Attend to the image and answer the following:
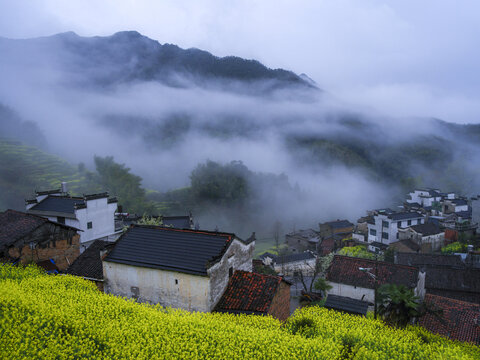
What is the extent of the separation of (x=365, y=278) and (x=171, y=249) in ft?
63.1

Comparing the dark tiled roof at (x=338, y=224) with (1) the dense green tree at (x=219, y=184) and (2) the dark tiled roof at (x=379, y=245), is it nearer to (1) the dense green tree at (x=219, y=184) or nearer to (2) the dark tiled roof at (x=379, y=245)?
(2) the dark tiled roof at (x=379, y=245)

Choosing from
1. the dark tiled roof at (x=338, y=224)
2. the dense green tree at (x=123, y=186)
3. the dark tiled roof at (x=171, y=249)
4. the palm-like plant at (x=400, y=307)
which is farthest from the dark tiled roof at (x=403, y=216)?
the dense green tree at (x=123, y=186)

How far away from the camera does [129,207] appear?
76812mm

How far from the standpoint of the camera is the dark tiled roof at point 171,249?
17906mm

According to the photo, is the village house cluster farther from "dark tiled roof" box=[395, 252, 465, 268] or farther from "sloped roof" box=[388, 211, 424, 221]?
"sloped roof" box=[388, 211, 424, 221]

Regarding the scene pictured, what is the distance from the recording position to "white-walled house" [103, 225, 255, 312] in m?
17.4

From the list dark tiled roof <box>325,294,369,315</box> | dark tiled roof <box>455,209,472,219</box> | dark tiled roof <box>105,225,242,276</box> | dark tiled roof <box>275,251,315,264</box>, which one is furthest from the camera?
dark tiled roof <box>455,209,472,219</box>

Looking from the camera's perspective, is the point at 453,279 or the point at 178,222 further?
the point at 178,222

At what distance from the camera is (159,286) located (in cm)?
1834

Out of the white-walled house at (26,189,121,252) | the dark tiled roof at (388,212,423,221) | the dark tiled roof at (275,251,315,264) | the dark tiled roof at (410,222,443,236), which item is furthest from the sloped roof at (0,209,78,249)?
the dark tiled roof at (410,222,443,236)

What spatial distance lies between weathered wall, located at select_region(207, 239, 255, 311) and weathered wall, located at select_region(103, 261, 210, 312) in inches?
16.2

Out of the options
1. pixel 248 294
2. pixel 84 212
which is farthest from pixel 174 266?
pixel 84 212

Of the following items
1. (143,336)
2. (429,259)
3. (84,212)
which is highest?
(143,336)

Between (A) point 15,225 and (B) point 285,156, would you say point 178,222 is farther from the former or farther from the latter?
(B) point 285,156
